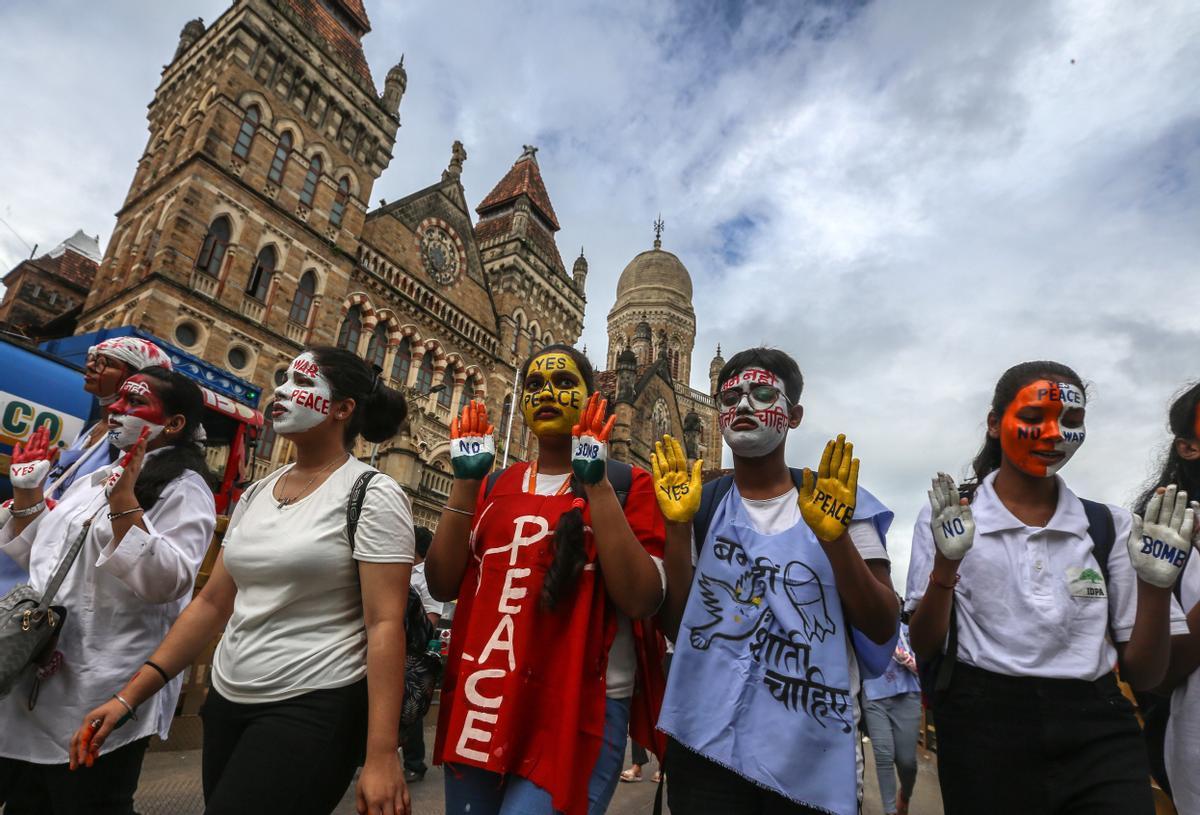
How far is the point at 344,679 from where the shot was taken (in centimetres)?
209

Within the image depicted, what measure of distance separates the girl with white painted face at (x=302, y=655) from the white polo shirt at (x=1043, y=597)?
78.8 inches

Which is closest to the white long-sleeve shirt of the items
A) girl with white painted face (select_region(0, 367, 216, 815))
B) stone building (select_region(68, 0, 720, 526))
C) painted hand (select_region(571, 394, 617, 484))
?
girl with white painted face (select_region(0, 367, 216, 815))

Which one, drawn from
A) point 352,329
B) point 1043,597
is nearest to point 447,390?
point 352,329

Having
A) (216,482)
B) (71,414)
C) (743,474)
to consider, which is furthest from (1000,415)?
(71,414)

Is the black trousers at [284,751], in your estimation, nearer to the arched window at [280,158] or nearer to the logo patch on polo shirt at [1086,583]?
the logo patch on polo shirt at [1086,583]

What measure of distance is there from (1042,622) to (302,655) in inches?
99.9

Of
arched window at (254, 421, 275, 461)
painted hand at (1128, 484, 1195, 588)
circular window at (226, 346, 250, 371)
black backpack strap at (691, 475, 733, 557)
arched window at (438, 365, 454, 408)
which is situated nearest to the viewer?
painted hand at (1128, 484, 1195, 588)

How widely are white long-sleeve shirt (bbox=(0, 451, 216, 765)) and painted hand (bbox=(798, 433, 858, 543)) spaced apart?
2.41m

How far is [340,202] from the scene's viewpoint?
19828 mm

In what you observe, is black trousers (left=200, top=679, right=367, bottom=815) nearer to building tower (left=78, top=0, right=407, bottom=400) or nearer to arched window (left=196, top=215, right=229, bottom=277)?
building tower (left=78, top=0, right=407, bottom=400)

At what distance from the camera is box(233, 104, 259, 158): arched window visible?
17.3 metres

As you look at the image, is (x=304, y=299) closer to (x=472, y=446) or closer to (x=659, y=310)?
(x=472, y=446)

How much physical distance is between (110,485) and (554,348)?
1798mm

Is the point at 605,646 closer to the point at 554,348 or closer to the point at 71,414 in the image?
the point at 554,348
